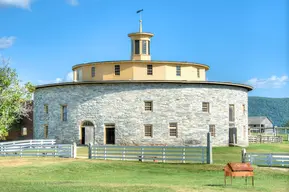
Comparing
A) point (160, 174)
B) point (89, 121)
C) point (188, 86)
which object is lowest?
point (160, 174)

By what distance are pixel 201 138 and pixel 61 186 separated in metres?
25.9

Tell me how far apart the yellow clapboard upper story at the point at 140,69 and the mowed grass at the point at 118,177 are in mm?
15994

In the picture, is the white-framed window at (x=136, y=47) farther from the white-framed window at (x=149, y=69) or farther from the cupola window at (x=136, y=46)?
the white-framed window at (x=149, y=69)

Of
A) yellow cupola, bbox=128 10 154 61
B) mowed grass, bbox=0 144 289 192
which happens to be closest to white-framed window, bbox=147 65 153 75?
yellow cupola, bbox=128 10 154 61

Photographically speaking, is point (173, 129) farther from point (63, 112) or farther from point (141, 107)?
point (63, 112)

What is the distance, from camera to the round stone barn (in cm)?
4359

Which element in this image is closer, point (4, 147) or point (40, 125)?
point (4, 147)

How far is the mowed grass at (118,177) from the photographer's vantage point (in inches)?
765

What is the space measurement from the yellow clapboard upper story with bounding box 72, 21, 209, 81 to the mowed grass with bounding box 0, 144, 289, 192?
15994 millimetres

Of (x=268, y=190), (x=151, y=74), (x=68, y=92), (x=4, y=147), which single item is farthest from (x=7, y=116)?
(x=268, y=190)

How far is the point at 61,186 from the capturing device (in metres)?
19.8

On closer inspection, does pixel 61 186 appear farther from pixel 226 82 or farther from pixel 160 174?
pixel 226 82

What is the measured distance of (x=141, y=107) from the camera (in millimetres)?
43656

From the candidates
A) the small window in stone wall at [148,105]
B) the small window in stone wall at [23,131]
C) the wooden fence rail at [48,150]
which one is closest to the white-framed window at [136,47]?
the small window in stone wall at [148,105]
